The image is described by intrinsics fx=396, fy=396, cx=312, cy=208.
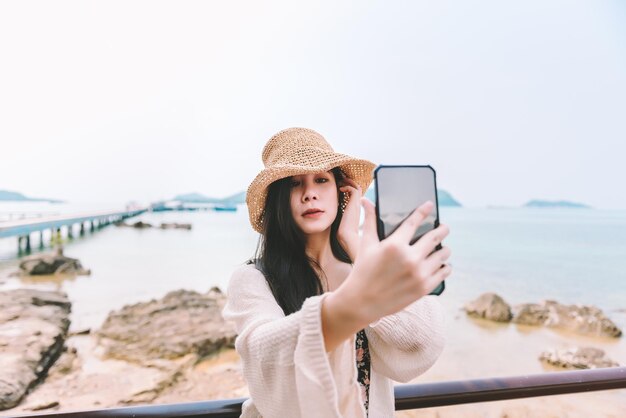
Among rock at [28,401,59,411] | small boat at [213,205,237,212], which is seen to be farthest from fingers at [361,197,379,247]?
small boat at [213,205,237,212]

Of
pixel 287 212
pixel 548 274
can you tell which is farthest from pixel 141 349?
pixel 548 274

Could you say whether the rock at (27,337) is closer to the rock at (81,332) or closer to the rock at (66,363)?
the rock at (66,363)

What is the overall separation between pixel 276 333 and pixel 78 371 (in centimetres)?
680

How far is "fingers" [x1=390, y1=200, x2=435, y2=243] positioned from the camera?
419 mm

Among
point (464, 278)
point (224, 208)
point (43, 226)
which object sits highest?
point (224, 208)

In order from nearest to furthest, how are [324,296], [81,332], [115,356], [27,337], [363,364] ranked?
[324,296] < [363,364] < [27,337] < [115,356] < [81,332]

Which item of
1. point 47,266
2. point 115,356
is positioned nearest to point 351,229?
point 115,356

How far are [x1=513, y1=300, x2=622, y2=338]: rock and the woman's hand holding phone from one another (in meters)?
11.8

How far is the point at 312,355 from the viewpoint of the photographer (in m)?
0.51

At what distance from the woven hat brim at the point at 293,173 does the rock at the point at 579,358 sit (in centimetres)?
775

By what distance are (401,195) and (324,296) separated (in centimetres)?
17

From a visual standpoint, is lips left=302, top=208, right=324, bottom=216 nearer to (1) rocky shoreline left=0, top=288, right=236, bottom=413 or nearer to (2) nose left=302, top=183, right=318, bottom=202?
(2) nose left=302, top=183, right=318, bottom=202

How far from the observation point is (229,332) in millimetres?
7152

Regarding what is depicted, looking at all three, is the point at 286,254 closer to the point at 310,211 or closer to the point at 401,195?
the point at 310,211
